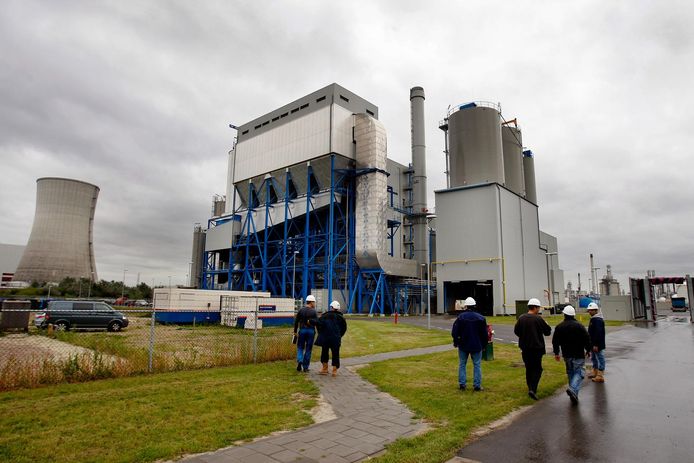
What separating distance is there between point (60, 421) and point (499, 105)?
54408 millimetres

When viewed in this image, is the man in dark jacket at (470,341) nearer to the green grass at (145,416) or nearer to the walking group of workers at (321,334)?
the walking group of workers at (321,334)

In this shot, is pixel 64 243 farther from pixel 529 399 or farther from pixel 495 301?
pixel 529 399

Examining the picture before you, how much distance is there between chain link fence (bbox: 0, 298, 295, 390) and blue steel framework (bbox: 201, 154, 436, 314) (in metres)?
18.3

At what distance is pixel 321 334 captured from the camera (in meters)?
10.6

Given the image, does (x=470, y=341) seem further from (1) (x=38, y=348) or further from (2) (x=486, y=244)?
(2) (x=486, y=244)

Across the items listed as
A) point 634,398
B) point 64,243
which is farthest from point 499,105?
point 64,243

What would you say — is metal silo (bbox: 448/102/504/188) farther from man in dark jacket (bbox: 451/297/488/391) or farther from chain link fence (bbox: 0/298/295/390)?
man in dark jacket (bbox: 451/297/488/391)

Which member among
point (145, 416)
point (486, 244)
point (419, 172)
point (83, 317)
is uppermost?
point (419, 172)

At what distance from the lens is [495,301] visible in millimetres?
43031

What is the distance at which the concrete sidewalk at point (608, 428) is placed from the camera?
511 centimetres

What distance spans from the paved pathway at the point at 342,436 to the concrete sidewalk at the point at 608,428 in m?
1.16

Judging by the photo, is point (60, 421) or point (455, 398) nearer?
point (60, 421)

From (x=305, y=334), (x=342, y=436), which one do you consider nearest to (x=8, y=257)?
(x=305, y=334)

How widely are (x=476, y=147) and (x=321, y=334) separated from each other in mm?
43398
